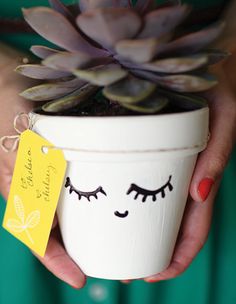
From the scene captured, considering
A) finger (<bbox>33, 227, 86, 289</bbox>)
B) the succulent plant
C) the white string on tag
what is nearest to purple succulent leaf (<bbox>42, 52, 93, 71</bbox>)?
the succulent plant

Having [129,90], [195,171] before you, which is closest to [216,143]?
[195,171]

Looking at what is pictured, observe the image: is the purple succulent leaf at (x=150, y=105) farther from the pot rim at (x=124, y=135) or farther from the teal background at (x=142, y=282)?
the teal background at (x=142, y=282)

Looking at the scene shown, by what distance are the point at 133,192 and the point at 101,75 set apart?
0.38ft

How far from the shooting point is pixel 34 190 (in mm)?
454

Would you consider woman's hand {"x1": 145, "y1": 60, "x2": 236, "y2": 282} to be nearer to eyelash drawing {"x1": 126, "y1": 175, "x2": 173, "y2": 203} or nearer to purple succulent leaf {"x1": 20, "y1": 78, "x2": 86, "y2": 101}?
eyelash drawing {"x1": 126, "y1": 175, "x2": 173, "y2": 203}

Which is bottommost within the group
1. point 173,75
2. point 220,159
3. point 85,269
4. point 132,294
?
point 132,294

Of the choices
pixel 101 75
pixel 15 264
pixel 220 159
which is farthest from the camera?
pixel 15 264

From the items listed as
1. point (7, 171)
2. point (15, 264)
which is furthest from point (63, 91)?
point (15, 264)

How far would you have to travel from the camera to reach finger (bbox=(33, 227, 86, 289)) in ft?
1.59

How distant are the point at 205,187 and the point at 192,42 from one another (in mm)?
141

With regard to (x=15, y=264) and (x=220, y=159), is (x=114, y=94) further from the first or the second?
(x=15, y=264)

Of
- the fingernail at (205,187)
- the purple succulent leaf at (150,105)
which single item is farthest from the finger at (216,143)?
the purple succulent leaf at (150,105)

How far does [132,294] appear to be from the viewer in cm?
65

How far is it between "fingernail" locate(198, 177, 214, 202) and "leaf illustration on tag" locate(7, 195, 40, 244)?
0.16 meters
